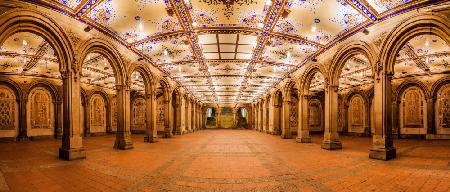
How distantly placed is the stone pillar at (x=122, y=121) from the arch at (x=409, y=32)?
→ 1071 centimetres

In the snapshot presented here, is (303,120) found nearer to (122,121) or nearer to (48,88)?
(122,121)

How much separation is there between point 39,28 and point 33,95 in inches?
519

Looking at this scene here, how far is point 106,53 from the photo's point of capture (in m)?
10.1

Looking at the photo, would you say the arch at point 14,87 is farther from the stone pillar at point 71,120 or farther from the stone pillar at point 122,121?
the stone pillar at point 71,120

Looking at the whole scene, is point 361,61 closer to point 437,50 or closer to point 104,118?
point 437,50

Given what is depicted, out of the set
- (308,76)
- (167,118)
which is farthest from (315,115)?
(167,118)

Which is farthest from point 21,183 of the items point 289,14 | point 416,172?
point 416,172

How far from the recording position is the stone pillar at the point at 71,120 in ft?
26.7

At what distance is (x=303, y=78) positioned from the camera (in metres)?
14.1

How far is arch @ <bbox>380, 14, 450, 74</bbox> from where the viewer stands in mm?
6802

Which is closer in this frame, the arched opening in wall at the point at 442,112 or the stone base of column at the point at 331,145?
the stone base of column at the point at 331,145

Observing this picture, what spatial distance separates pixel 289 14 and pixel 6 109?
19140mm

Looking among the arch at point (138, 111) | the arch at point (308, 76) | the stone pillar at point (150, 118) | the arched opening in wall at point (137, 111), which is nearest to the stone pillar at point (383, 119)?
the arch at point (308, 76)

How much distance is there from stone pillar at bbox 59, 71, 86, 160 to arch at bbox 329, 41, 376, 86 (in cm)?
1052
